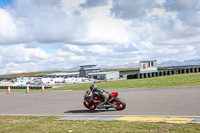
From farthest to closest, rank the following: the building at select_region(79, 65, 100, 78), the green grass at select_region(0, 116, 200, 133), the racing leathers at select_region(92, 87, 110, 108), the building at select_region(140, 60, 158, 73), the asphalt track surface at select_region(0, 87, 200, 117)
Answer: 1. the building at select_region(79, 65, 100, 78)
2. the building at select_region(140, 60, 158, 73)
3. the racing leathers at select_region(92, 87, 110, 108)
4. the asphalt track surface at select_region(0, 87, 200, 117)
5. the green grass at select_region(0, 116, 200, 133)

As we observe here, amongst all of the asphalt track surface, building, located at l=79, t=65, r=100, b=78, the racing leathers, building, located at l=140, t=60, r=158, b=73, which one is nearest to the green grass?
the asphalt track surface

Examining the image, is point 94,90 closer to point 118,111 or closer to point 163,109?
point 118,111

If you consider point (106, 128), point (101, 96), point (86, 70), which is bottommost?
point (106, 128)

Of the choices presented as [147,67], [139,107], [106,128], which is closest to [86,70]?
[147,67]

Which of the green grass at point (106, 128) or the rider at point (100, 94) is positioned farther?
the rider at point (100, 94)

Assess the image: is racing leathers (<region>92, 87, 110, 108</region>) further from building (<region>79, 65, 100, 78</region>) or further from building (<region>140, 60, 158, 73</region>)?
building (<region>79, 65, 100, 78</region>)

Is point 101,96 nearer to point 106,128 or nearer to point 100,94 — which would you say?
point 100,94

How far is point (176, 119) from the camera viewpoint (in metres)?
8.49

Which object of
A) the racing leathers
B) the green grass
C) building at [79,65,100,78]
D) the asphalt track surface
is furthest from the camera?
building at [79,65,100,78]

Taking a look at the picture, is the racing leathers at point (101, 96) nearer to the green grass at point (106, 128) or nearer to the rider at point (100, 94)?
the rider at point (100, 94)

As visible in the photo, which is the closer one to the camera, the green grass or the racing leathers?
the green grass

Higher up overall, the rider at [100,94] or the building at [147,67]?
the building at [147,67]

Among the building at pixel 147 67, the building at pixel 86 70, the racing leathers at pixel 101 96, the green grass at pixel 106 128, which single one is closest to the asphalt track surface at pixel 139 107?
the racing leathers at pixel 101 96

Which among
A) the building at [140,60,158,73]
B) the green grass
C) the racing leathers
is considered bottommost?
the green grass
